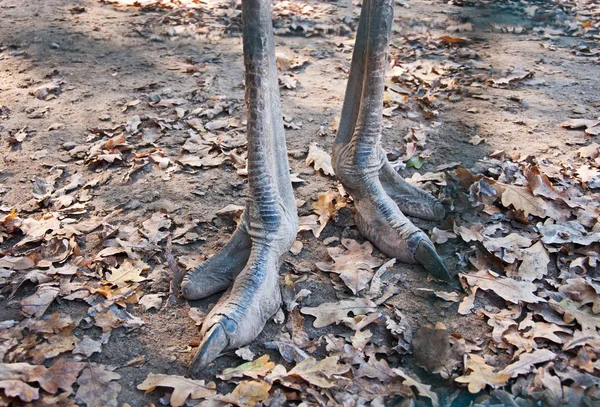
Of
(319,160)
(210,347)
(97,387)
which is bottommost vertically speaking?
(97,387)

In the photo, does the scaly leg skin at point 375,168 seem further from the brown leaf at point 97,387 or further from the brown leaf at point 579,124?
the brown leaf at point 579,124

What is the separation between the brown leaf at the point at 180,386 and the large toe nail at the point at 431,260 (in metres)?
1.28

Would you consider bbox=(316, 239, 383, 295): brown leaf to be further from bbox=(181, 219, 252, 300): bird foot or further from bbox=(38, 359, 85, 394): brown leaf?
bbox=(38, 359, 85, 394): brown leaf

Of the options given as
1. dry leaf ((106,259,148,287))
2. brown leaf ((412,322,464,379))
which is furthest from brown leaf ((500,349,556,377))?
dry leaf ((106,259,148,287))

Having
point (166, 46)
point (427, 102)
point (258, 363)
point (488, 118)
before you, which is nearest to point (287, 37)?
point (166, 46)

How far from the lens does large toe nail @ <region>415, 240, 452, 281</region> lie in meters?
2.94

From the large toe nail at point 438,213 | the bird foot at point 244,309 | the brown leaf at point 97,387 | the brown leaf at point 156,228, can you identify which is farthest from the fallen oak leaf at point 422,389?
the brown leaf at point 156,228

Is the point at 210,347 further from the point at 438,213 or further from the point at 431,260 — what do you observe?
the point at 438,213

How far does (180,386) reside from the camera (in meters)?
2.34

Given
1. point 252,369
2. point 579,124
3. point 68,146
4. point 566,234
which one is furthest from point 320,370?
point 579,124

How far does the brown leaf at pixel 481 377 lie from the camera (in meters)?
2.28

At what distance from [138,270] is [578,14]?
6874mm

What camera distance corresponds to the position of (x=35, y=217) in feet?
12.1

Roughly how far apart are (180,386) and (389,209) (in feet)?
5.05
